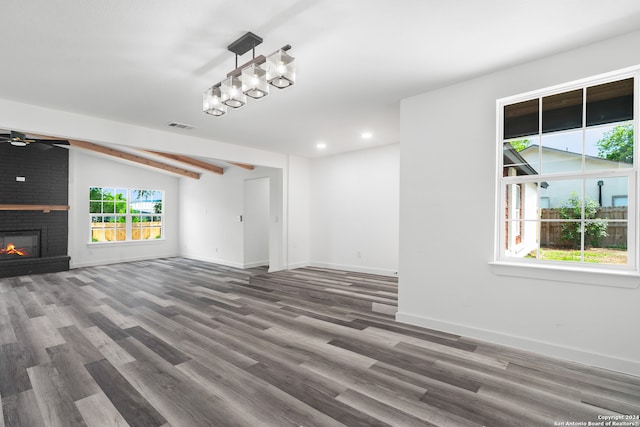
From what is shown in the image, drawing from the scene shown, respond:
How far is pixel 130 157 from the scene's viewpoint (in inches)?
298

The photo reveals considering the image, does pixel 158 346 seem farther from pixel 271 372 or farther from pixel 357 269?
pixel 357 269

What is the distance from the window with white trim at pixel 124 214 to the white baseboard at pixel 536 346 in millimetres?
8421

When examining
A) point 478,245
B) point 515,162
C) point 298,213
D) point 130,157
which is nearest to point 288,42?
point 515,162

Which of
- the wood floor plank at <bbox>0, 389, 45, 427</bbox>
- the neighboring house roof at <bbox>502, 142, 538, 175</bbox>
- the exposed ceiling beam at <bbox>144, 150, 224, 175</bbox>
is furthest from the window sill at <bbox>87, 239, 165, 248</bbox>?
the neighboring house roof at <bbox>502, 142, 538, 175</bbox>

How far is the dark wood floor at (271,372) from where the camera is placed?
1914mm

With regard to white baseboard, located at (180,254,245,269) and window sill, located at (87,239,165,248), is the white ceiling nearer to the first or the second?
white baseboard, located at (180,254,245,269)

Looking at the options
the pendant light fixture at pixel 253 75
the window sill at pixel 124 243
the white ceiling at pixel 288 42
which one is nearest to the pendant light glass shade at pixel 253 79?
the pendant light fixture at pixel 253 75

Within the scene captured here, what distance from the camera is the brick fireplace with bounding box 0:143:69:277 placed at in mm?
6531

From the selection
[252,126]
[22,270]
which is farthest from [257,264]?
[22,270]

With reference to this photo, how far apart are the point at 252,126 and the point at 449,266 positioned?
3.35 metres

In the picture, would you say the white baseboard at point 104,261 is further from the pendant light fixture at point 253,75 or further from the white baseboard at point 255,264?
the pendant light fixture at point 253,75

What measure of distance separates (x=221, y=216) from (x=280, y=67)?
664 centimetres

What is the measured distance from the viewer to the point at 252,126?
4.53 metres

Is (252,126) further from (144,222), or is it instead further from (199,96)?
(144,222)
